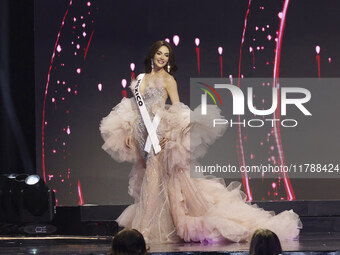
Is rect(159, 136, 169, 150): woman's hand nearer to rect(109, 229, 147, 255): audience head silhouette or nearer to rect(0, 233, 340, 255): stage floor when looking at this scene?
rect(0, 233, 340, 255): stage floor

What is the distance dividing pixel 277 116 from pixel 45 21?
2608mm

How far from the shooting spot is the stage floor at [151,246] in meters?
5.02

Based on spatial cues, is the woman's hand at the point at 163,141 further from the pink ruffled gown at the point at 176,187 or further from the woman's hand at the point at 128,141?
the woman's hand at the point at 128,141

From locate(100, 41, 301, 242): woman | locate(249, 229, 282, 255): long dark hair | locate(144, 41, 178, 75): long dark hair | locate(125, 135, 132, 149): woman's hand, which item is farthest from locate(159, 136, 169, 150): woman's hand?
locate(249, 229, 282, 255): long dark hair

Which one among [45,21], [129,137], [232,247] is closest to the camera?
[232,247]

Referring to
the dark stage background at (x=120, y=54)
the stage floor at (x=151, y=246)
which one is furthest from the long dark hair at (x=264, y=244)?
the dark stage background at (x=120, y=54)

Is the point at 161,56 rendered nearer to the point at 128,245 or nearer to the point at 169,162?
the point at 169,162

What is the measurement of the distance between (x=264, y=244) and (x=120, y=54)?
17.3 ft

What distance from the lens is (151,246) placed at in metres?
5.52

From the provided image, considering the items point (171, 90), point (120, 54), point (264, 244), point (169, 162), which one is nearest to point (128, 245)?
point (264, 244)

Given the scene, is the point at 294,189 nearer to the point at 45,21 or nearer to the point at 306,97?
the point at 306,97

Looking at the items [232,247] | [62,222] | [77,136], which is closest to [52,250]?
[62,222]

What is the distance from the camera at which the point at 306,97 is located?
8125 millimetres

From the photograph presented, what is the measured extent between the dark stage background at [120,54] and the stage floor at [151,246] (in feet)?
6.33
